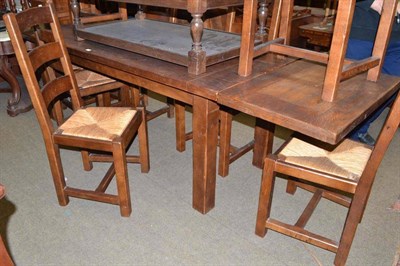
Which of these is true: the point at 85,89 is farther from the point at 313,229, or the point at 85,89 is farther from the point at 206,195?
the point at 313,229

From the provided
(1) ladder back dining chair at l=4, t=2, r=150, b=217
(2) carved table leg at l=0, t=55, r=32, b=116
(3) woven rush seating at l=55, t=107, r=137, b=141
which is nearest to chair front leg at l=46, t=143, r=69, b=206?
(1) ladder back dining chair at l=4, t=2, r=150, b=217

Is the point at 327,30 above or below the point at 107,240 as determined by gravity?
above

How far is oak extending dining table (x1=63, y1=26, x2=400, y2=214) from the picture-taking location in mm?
1281

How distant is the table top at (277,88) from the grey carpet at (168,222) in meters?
0.74

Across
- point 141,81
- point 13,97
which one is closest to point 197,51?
point 141,81

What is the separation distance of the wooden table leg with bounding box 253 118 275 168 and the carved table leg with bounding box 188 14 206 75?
0.67 m

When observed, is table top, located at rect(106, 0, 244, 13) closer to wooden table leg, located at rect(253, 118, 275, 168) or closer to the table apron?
Answer: the table apron

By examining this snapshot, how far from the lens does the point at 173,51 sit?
1.72m

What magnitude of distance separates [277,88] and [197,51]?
392 millimetres

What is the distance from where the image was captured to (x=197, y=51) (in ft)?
5.09

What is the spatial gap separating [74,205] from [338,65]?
5.16ft

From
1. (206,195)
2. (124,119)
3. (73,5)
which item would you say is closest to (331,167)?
(206,195)

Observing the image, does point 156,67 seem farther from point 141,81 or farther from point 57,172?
point 57,172

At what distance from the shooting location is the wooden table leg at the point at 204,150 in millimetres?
1600
